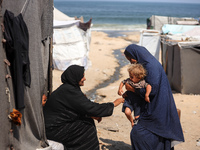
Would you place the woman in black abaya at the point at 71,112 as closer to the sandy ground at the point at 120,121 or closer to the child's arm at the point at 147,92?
the child's arm at the point at 147,92

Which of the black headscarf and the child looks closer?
the child

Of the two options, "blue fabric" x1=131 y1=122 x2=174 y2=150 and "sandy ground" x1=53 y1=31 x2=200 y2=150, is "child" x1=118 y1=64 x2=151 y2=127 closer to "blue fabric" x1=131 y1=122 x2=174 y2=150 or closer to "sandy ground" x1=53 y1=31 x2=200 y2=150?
"blue fabric" x1=131 y1=122 x2=174 y2=150

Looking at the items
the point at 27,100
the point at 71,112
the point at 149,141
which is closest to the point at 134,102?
the point at 149,141

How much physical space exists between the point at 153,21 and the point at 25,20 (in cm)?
1795

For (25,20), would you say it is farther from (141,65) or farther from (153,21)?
(153,21)

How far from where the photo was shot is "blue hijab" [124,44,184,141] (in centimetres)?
310

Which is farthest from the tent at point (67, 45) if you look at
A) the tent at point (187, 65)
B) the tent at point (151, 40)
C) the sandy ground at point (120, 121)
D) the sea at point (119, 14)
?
the sea at point (119, 14)

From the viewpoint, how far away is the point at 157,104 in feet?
10.2

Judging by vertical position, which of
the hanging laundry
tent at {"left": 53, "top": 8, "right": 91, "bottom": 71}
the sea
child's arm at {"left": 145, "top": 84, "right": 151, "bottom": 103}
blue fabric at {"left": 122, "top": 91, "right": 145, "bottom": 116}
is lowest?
the sea

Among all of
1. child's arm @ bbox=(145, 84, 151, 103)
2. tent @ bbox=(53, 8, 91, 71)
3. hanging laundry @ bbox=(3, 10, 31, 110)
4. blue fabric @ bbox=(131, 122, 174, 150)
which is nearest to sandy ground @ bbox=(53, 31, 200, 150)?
tent @ bbox=(53, 8, 91, 71)

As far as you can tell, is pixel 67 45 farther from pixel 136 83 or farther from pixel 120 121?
pixel 136 83

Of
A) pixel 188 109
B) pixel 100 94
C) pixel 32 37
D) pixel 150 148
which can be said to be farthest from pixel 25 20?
pixel 100 94

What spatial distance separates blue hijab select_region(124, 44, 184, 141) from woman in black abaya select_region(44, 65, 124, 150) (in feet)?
2.19

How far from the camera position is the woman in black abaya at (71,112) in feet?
11.5
